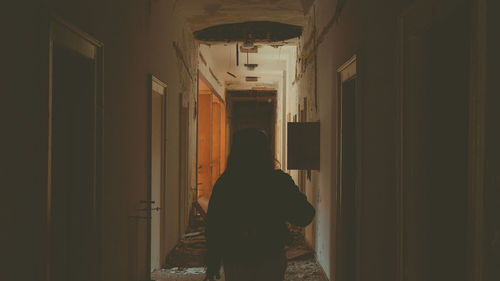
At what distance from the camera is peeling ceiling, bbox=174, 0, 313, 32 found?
579 centimetres

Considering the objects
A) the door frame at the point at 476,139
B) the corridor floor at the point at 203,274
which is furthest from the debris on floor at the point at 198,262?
the door frame at the point at 476,139

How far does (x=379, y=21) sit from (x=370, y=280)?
164cm

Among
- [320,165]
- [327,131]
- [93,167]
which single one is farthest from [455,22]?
[320,165]

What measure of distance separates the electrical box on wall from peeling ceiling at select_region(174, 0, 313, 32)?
166 cm

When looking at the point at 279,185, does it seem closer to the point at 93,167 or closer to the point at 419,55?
the point at 419,55

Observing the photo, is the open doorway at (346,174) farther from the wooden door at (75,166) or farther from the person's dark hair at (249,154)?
the wooden door at (75,166)

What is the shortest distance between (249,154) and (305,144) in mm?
2977

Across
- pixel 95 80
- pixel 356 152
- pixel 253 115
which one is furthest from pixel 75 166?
pixel 253 115

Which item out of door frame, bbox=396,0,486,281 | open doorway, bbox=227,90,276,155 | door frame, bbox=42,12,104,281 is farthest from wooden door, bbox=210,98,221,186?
door frame, bbox=396,0,486,281

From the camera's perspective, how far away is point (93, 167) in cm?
270

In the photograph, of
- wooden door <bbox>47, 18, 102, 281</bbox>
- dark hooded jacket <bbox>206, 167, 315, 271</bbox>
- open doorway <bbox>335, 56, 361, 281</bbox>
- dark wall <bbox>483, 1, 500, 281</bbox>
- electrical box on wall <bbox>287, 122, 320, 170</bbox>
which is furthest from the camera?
electrical box on wall <bbox>287, 122, 320, 170</bbox>

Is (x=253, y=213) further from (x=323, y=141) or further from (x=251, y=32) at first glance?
(x=251, y=32)

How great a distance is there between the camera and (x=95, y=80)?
8.99 ft

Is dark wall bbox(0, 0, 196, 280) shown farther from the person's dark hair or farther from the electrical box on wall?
the electrical box on wall
